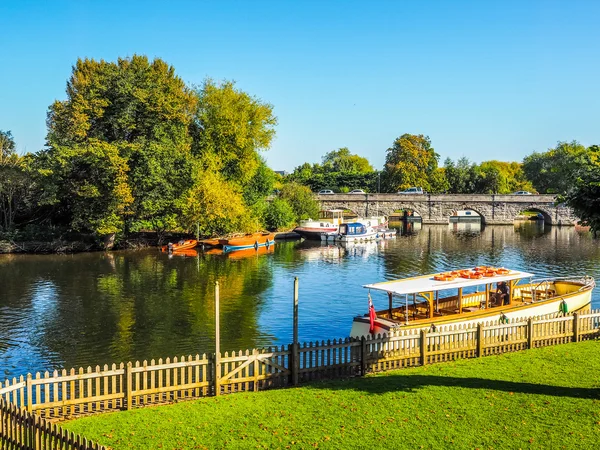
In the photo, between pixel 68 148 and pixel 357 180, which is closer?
pixel 68 148

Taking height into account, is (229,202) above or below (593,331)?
above

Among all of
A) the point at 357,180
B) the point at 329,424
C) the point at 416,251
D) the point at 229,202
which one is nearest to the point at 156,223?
the point at 229,202

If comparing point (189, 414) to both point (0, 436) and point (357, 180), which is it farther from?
point (357, 180)

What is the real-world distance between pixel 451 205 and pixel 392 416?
95.3 metres

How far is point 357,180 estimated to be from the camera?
140000mm

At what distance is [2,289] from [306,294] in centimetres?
2077

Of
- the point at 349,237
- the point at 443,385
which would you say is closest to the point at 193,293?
the point at 443,385

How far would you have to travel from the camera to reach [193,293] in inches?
1494

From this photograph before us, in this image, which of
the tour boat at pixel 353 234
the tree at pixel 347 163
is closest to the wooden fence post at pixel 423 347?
the tour boat at pixel 353 234

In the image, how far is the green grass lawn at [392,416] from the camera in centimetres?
1247

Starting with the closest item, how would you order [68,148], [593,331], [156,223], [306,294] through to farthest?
[593,331] → [306,294] → [68,148] → [156,223]

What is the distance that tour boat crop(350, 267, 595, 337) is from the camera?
22734 millimetres

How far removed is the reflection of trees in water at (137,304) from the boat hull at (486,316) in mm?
5825

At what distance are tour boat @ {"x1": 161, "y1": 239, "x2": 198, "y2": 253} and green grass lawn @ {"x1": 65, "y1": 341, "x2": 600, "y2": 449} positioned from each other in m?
46.9
